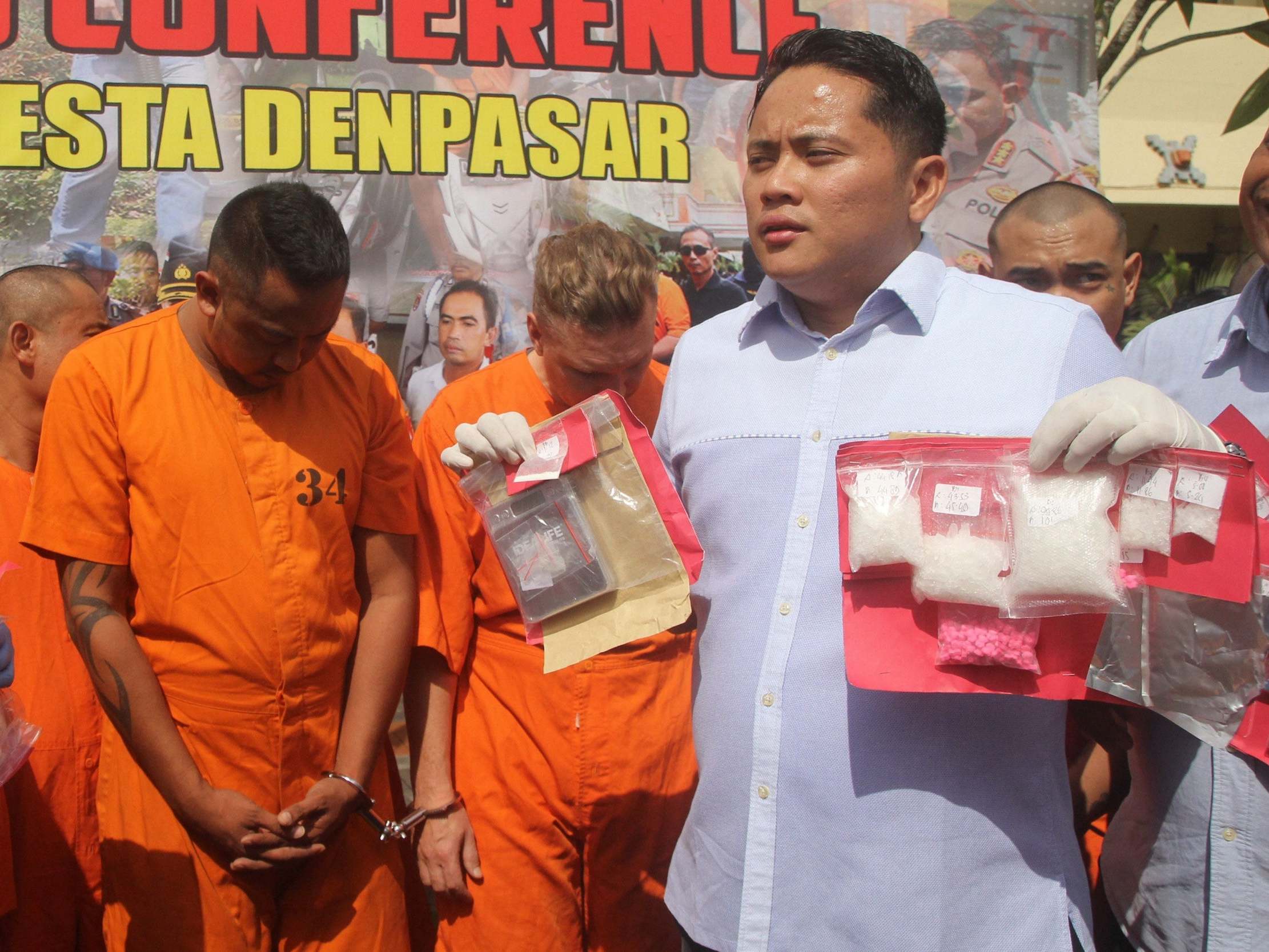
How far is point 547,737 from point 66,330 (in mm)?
1749

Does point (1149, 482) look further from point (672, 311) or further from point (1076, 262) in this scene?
point (672, 311)

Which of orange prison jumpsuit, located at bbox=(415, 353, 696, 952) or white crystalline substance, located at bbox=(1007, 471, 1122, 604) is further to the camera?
orange prison jumpsuit, located at bbox=(415, 353, 696, 952)

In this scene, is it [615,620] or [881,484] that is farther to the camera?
[615,620]

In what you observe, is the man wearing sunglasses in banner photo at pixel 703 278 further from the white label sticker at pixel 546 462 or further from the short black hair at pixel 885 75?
the white label sticker at pixel 546 462

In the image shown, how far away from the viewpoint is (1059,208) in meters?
3.01

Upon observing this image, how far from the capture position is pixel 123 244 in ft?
10.9

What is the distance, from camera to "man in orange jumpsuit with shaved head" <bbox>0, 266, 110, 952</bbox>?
2.40 m

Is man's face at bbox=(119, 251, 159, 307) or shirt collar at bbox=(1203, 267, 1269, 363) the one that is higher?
man's face at bbox=(119, 251, 159, 307)

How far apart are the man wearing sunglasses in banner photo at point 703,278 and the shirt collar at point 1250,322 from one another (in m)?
1.97

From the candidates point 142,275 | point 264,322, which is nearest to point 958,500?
point 264,322

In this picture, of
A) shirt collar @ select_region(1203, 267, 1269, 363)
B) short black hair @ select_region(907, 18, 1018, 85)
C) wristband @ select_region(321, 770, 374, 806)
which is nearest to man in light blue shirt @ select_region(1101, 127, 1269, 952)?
shirt collar @ select_region(1203, 267, 1269, 363)

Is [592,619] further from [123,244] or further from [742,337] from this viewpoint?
[123,244]

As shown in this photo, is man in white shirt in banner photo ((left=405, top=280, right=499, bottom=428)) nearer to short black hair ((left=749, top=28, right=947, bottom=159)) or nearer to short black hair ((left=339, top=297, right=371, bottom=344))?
short black hair ((left=339, top=297, right=371, bottom=344))

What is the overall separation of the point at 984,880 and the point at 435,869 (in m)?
1.28
